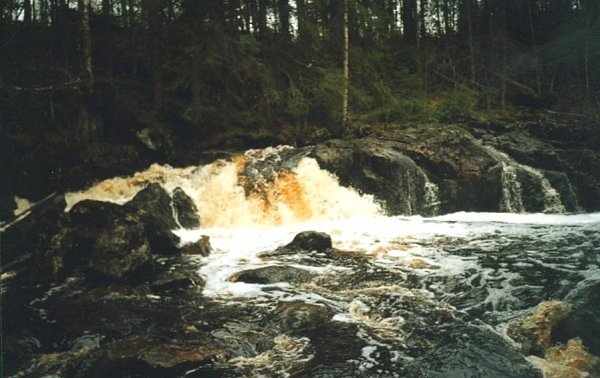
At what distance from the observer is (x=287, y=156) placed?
15.4 meters

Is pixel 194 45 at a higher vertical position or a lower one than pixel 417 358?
higher

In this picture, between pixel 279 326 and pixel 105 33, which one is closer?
pixel 279 326

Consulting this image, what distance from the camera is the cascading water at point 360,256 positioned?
638 centimetres

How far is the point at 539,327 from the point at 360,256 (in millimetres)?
4381

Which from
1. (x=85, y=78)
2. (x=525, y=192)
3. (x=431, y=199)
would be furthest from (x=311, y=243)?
(x=525, y=192)

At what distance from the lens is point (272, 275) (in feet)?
28.0

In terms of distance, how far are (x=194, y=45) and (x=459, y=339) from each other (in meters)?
11.9

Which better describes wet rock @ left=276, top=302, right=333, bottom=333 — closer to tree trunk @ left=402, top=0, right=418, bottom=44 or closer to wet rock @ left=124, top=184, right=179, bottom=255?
wet rock @ left=124, top=184, right=179, bottom=255

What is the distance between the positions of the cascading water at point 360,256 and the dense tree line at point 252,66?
2.74 m

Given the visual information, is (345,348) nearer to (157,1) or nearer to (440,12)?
(157,1)

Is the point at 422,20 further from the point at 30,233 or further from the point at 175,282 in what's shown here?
the point at 175,282

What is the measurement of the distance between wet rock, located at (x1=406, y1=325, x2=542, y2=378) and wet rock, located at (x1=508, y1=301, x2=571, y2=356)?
22 centimetres

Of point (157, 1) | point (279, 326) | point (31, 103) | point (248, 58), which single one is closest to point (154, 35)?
point (157, 1)

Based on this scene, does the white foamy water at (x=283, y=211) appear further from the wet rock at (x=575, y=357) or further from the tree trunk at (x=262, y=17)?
the tree trunk at (x=262, y=17)
